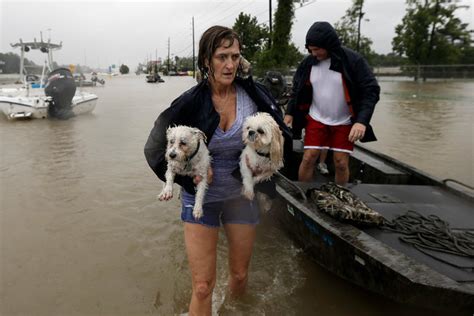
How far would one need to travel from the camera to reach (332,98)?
427 centimetres

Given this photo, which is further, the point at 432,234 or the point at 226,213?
the point at 432,234

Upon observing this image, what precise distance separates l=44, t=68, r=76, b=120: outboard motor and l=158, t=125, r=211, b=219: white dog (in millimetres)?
15203

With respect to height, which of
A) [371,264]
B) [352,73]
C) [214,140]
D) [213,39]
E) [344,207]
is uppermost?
[213,39]

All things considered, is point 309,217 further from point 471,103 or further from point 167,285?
point 471,103

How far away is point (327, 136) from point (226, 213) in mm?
2254

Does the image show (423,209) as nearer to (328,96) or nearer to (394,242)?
(394,242)

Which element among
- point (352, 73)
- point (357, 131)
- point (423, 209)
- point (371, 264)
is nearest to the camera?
point (371, 264)

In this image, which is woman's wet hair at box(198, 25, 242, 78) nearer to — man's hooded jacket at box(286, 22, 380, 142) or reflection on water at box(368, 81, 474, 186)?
man's hooded jacket at box(286, 22, 380, 142)

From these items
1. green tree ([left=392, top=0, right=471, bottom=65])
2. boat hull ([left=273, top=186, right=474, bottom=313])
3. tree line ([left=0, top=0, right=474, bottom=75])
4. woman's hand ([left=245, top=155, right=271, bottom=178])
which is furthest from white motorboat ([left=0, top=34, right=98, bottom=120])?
green tree ([left=392, top=0, right=471, bottom=65])

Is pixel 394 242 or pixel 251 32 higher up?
pixel 251 32

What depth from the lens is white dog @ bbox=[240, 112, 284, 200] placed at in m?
2.40

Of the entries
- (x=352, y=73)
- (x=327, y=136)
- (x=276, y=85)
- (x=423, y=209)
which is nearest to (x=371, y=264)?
(x=423, y=209)

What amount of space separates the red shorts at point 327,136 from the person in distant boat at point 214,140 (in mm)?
1862

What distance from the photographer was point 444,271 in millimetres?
2762
